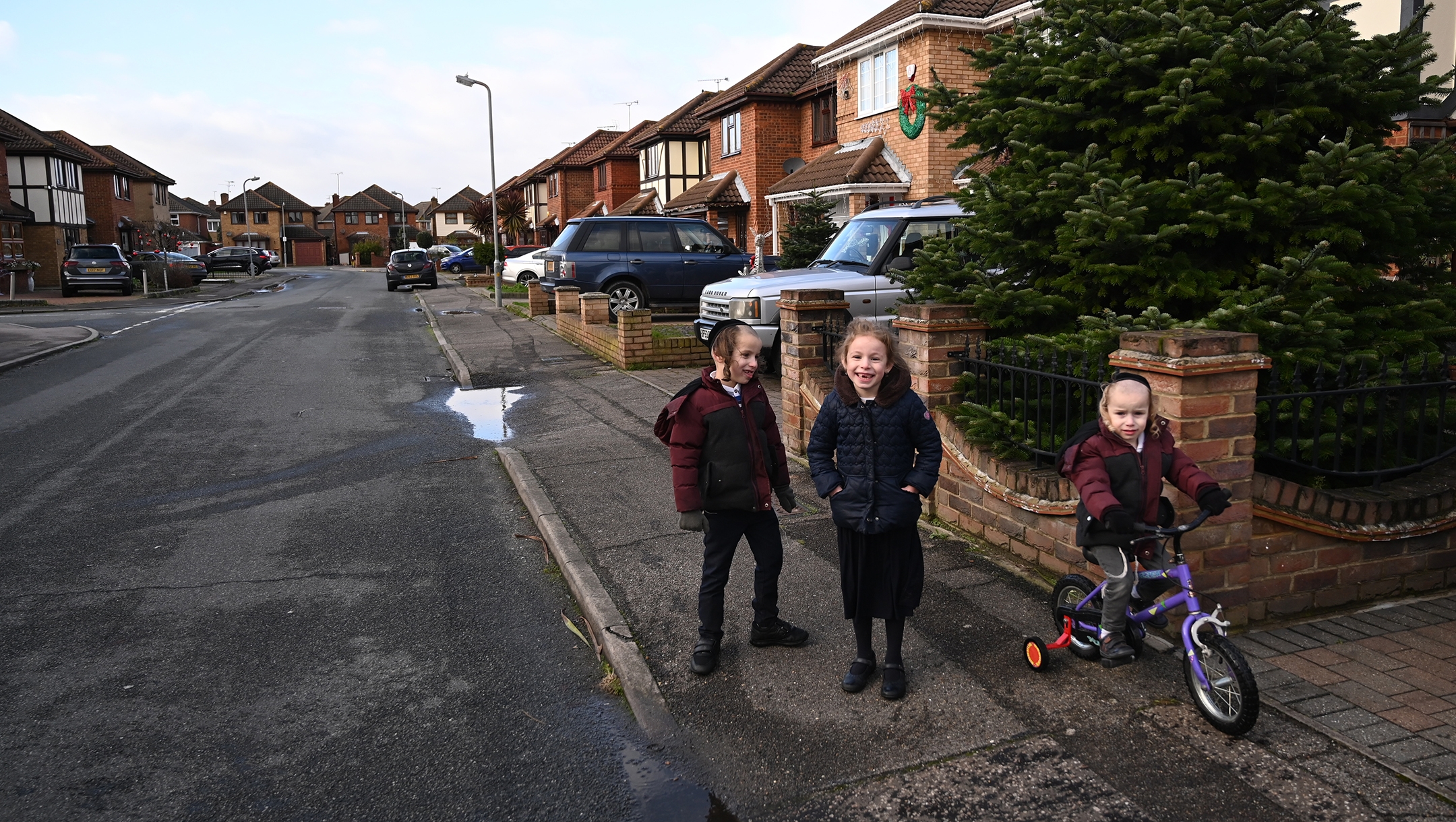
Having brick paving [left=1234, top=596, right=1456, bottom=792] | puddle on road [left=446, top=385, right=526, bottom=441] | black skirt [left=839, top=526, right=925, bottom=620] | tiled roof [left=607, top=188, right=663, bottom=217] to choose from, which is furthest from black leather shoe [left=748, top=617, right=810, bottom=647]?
tiled roof [left=607, top=188, right=663, bottom=217]

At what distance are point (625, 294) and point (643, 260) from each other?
70 cm

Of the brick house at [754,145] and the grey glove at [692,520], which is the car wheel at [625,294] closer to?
the brick house at [754,145]

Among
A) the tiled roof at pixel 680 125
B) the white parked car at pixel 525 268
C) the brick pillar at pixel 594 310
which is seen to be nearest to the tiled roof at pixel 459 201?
the tiled roof at pixel 680 125

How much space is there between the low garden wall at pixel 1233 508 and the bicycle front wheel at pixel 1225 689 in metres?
0.86

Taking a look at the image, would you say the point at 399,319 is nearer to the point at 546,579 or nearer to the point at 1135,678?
the point at 546,579

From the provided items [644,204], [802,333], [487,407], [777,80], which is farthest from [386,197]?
[802,333]

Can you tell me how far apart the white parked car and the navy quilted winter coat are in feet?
66.5

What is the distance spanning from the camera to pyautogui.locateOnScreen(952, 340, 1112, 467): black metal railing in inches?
201

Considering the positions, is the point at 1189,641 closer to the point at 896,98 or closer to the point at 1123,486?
the point at 1123,486

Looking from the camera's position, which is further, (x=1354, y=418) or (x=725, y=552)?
(x=1354, y=418)

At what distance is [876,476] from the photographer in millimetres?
3943

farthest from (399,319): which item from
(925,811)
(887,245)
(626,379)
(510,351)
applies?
(925,811)

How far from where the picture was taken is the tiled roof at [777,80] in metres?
30.0

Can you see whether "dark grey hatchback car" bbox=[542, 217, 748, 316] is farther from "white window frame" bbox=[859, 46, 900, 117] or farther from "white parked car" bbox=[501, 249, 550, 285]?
"white window frame" bbox=[859, 46, 900, 117]
